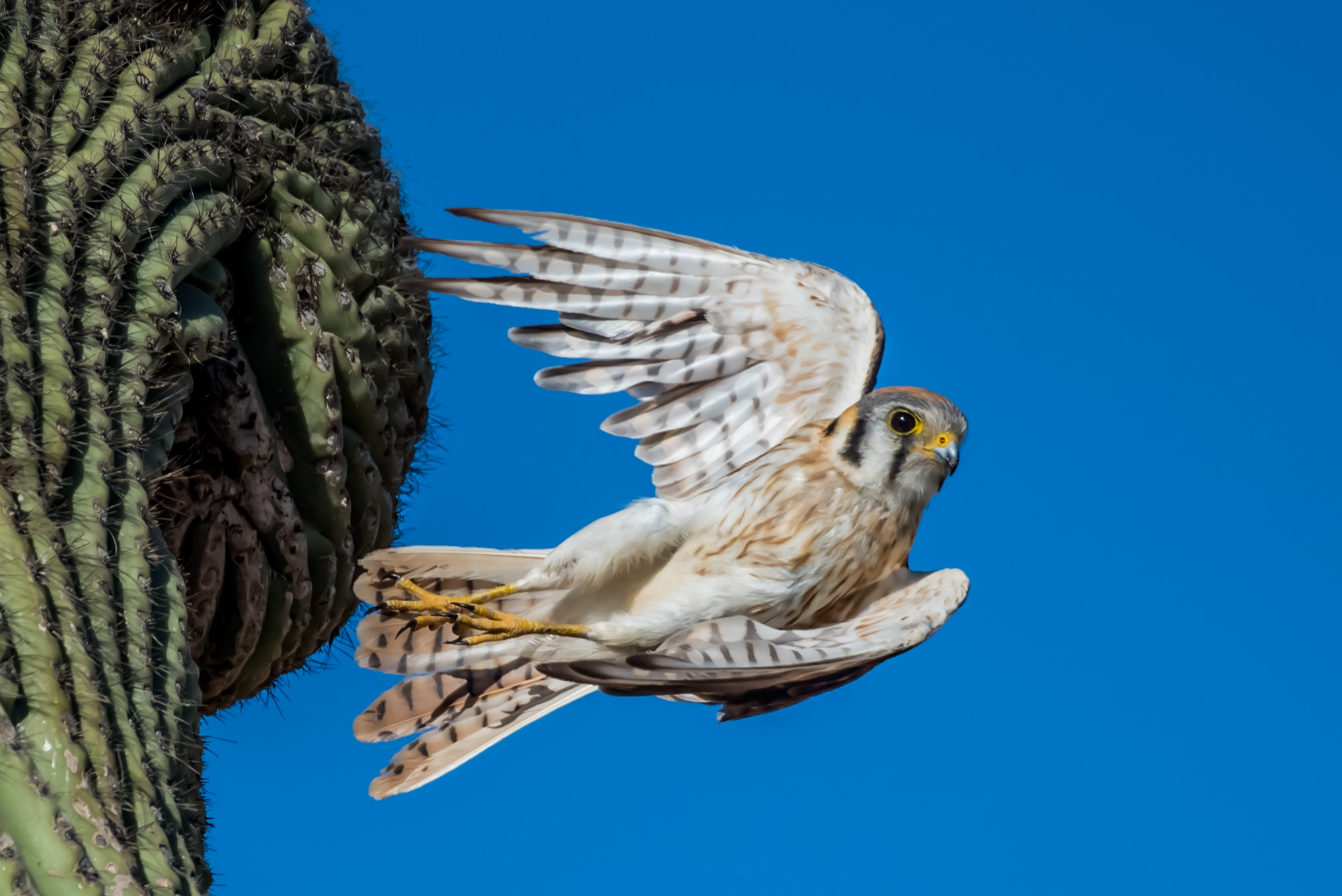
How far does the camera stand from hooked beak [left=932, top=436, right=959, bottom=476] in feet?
10.6

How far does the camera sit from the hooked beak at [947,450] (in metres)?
3.24

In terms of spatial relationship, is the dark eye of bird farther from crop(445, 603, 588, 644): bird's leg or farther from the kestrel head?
crop(445, 603, 588, 644): bird's leg

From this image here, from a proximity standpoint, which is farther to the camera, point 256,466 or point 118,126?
point 256,466

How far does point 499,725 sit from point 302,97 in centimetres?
179

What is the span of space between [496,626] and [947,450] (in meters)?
1.22

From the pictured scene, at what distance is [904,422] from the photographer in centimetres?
323

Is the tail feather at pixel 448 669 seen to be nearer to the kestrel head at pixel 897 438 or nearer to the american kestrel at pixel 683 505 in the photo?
the american kestrel at pixel 683 505

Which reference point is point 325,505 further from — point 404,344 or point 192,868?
point 192,868

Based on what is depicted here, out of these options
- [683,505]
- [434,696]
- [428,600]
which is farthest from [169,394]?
[683,505]

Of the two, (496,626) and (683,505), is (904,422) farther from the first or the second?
(496,626)

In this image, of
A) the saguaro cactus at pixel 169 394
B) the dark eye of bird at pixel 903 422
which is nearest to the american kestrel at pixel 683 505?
the dark eye of bird at pixel 903 422

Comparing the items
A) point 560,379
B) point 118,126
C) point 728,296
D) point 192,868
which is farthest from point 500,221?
point 192,868

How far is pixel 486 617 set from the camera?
3008 mm

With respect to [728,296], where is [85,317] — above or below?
below
